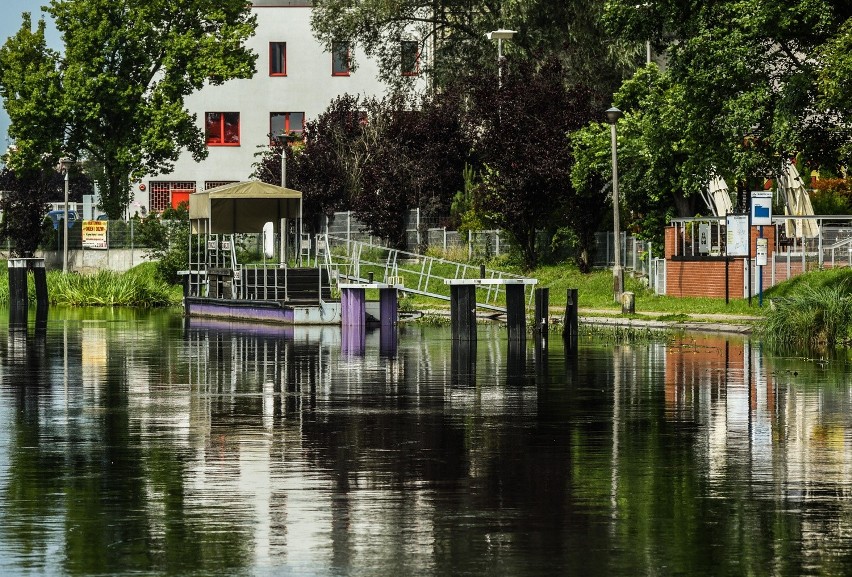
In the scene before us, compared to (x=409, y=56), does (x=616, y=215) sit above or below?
below

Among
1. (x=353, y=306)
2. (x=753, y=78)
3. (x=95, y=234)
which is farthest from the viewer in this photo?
(x=95, y=234)

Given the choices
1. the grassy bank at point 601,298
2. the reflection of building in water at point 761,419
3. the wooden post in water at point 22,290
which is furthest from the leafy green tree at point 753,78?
the wooden post in water at point 22,290

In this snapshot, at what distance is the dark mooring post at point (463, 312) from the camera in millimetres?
34938

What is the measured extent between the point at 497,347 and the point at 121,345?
772cm

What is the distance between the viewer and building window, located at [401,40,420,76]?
71.8 meters

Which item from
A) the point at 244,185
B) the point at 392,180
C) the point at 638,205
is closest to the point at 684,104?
the point at 638,205

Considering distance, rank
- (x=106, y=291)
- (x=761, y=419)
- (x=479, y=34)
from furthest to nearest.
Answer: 1. (x=479, y=34)
2. (x=106, y=291)
3. (x=761, y=419)

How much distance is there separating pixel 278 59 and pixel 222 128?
202 inches

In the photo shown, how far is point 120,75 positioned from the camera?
253 ft

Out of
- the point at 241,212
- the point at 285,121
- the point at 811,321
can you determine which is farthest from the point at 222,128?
the point at 811,321

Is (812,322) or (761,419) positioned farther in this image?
(812,322)

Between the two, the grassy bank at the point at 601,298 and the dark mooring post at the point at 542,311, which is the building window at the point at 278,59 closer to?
the grassy bank at the point at 601,298

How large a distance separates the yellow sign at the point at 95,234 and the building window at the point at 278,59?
25.8 meters

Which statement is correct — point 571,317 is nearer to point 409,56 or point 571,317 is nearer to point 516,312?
point 516,312
